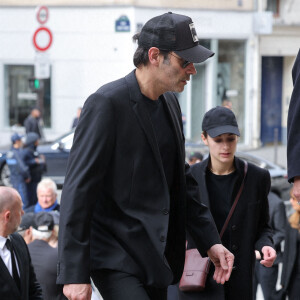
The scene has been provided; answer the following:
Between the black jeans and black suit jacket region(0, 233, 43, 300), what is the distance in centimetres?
145

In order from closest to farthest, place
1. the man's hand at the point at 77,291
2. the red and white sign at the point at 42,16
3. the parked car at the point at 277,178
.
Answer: the man's hand at the point at 77,291 → the parked car at the point at 277,178 → the red and white sign at the point at 42,16

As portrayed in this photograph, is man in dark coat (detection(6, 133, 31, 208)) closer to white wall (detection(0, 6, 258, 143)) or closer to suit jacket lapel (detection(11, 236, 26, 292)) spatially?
white wall (detection(0, 6, 258, 143))

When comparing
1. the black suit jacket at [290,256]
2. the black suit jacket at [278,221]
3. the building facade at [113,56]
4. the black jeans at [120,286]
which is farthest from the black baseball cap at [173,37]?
the building facade at [113,56]

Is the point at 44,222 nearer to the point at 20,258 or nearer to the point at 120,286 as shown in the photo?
the point at 20,258

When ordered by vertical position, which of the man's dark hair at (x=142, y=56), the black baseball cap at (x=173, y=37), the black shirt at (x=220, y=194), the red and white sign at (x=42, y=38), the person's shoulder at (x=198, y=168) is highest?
the red and white sign at (x=42, y=38)

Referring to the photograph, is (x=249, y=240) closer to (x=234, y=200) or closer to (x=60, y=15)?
(x=234, y=200)

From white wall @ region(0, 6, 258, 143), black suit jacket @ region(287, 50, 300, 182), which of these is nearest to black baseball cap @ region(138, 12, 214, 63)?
black suit jacket @ region(287, 50, 300, 182)

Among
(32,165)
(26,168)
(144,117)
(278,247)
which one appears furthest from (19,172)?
(144,117)

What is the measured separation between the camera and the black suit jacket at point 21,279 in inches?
198

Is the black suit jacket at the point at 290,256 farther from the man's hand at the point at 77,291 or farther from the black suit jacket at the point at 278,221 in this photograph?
the man's hand at the point at 77,291

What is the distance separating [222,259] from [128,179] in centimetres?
79

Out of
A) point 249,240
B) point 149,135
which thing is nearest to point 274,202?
point 249,240

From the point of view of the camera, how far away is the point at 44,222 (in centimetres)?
721

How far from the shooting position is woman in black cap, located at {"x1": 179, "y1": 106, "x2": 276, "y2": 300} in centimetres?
503
